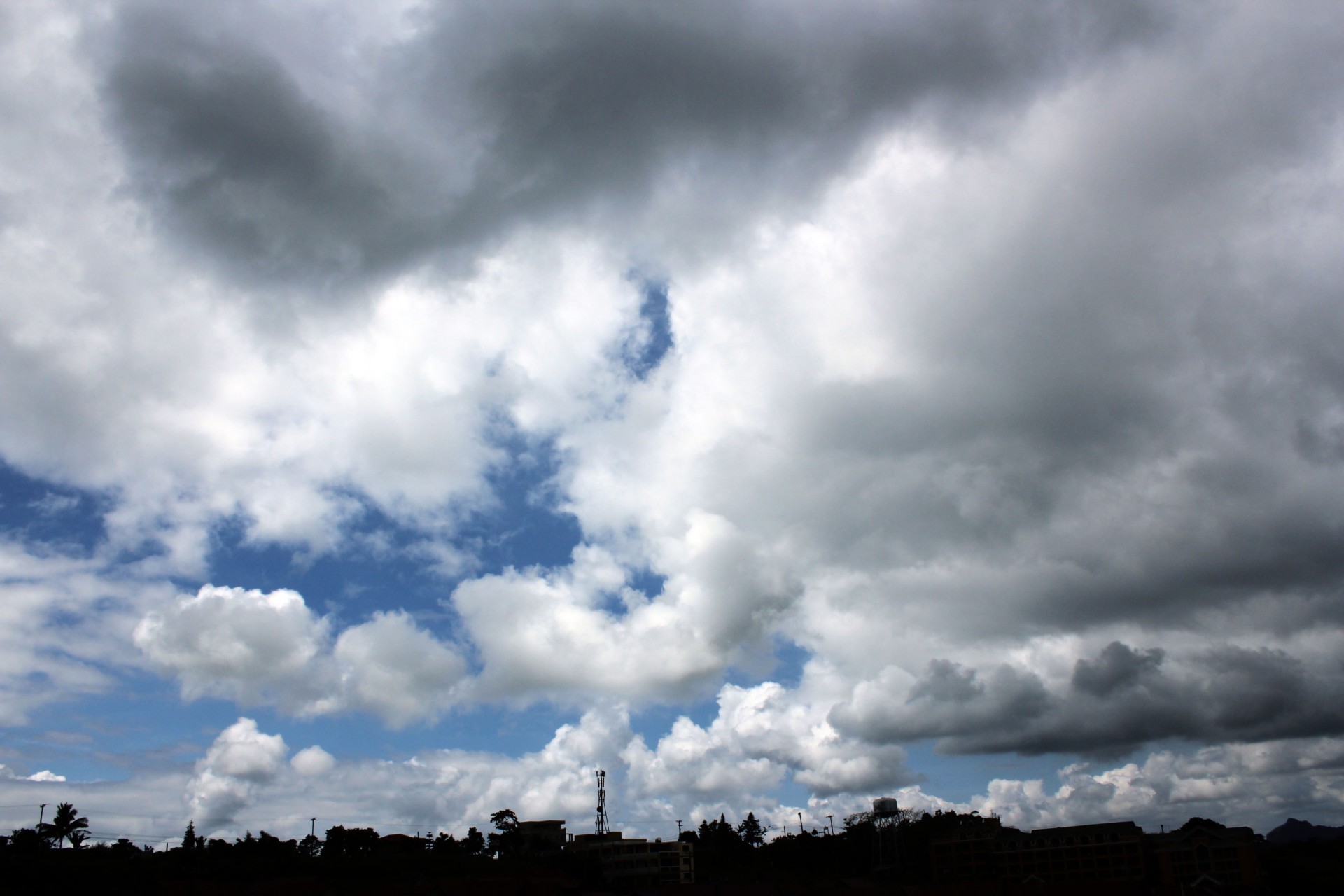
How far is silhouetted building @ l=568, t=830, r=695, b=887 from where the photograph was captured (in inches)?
5620

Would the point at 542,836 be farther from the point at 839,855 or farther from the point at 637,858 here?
the point at 839,855

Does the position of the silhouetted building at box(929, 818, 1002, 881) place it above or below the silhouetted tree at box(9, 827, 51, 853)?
below

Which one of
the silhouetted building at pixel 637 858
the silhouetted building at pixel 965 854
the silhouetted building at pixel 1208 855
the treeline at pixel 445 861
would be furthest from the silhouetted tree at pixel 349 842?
the silhouetted building at pixel 1208 855

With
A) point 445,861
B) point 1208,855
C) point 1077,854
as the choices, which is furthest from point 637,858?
point 1208,855

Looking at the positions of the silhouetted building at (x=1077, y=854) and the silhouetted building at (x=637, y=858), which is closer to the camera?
the silhouetted building at (x=1077, y=854)

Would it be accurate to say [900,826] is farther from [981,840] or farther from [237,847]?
[237,847]

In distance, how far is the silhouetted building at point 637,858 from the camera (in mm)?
142750

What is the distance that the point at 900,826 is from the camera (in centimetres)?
17538

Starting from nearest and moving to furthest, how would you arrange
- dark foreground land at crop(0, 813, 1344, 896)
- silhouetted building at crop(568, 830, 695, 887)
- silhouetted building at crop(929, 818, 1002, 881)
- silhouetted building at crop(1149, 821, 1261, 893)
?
dark foreground land at crop(0, 813, 1344, 896) < silhouetted building at crop(1149, 821, 1261, 893) < silhouetted building at crop(568, 830, 695, 887) < silhouetted building at crop(929, 818, 1002, 881)

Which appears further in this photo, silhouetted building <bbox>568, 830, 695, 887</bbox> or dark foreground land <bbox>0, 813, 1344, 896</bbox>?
silhouetted building <bbox>568, 830, 695, 887</bbox>

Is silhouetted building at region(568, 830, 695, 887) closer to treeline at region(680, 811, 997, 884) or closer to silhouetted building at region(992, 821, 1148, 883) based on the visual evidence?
treeline at region(680, 811, 997, 884)

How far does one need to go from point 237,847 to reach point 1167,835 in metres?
153

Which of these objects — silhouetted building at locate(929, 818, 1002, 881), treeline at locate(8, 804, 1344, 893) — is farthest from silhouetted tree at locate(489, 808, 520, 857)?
silhouetted building at locate(929, 818, 1002, 881)

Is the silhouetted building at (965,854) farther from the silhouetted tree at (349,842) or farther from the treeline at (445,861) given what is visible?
the silhouetted tree at (349,842)
